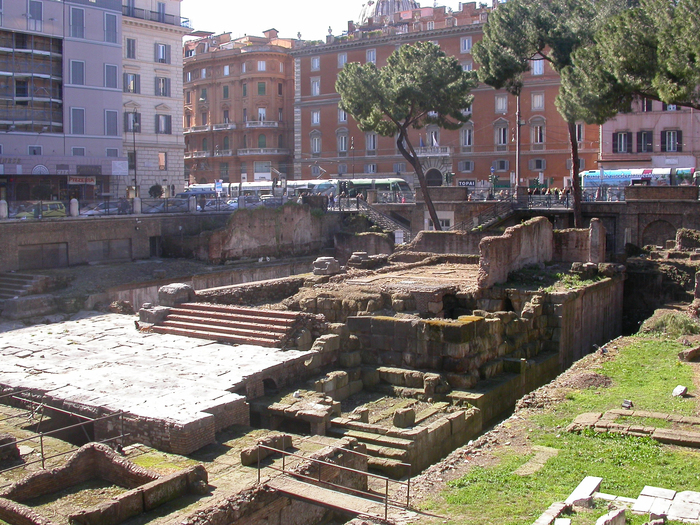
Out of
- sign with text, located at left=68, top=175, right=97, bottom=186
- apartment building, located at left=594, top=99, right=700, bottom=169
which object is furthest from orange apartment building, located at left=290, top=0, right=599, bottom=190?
sign with text, located at left=68, top=175, right=97, bottom=186

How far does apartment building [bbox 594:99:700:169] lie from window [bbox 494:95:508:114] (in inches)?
313

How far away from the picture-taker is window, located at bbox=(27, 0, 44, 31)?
1388 inches

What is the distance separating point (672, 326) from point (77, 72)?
98.5 feet

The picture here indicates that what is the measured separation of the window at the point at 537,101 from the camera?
48.7 meters

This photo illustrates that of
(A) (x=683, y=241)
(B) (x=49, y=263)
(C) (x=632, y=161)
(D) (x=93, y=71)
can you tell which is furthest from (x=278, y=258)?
(C) (x=632, y=161)

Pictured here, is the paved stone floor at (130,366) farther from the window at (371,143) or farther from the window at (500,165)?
the window at (371,143)

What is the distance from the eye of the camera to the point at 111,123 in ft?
127

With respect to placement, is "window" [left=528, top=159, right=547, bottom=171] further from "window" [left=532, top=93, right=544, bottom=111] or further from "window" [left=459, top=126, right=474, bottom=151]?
"window" [left=459, top=126, right=474, bottom=151]

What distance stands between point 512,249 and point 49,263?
52.9 feet

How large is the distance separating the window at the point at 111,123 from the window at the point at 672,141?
98.1 ft

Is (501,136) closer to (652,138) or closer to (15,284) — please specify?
(652,138)

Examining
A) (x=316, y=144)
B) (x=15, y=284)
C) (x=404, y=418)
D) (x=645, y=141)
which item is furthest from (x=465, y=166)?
(x=404, y=418)

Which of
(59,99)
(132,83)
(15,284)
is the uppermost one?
(132,83)

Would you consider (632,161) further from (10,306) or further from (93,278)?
(10,306)
